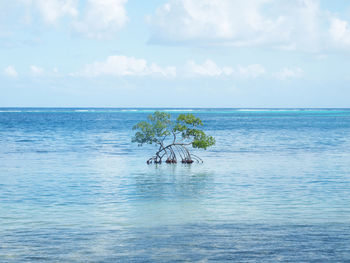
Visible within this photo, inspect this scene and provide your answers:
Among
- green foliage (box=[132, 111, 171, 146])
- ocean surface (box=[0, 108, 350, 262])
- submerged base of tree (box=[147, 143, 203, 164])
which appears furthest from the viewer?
green foliage (box=[132, 111, 171, 146])

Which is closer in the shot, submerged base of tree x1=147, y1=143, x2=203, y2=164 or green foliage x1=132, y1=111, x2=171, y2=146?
submerged base of tree x1=147, y1=143, x2=203, y2=164


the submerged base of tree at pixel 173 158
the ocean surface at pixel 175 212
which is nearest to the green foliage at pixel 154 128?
the submerged base of tree at pixel 173 158

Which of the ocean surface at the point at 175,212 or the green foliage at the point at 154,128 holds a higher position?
the green foliage at the point at 154,128

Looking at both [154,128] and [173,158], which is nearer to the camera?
[154,128]

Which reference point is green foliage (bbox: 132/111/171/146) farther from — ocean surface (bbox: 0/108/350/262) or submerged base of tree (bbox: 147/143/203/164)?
ocean surface (bbox: 0/108/350/262)

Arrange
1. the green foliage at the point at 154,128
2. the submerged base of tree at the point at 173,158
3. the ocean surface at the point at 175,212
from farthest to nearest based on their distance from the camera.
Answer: the green foliage at the point at 154,128 < the submerged base of tree at the point at 173,158 < the ocean surface at the point at 175,212

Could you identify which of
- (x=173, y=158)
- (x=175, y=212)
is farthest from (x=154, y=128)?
(x=175, y=212)

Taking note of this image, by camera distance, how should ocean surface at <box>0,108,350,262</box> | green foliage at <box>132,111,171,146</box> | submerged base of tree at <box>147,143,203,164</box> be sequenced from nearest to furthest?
1. ocean surface at <box>0,108,350,262</box>
2. submerged base of tree at <box>147,143,203,164</box>
3. green foliage at <box>132,111,171,146</box>

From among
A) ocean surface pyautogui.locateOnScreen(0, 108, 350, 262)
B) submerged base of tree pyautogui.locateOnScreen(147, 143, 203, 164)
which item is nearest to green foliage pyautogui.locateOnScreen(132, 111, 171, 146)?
submerged base of tree pyautogui.locateOnScreen(147, 143, 203, 164)

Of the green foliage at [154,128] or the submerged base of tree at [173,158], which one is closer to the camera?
the submerged base of tree at [173,158]

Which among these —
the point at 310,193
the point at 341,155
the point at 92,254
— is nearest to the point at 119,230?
the point at 92,254

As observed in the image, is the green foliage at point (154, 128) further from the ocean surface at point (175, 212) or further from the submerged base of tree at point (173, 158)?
the ocean surface at point (175, 212)

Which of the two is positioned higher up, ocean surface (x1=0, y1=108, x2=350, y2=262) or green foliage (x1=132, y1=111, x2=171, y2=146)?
green foliage (x1=132, y1=111, x2=171, y2=146)

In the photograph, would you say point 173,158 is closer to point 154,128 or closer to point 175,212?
point 154,128
